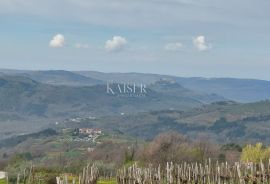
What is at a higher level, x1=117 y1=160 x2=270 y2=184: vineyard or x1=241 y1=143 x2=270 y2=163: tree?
x1=117 y1=160 x2=270 y2=184: vineyard

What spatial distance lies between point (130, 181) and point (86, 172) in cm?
845

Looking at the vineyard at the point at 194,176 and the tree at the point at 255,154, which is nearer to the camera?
the vineyard at the point at 194,176

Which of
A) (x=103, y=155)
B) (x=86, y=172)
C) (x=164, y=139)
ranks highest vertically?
(x=86, y=172)

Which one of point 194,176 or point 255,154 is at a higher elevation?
point 194,176

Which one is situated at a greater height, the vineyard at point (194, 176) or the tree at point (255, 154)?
the vineyard at point (194, 176)

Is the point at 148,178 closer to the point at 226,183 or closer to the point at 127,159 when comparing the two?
the point at 226,183

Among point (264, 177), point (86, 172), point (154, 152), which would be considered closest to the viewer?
point (86, 172)

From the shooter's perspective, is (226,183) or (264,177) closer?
(264,177)

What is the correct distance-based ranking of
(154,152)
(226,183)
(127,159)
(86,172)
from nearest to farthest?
(86,172) < (226,183) < (127,159) < (154,152)

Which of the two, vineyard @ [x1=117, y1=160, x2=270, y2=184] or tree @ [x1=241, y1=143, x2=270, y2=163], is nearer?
vineyard @ [x1=117, y1=160, x2=270, y2=184]

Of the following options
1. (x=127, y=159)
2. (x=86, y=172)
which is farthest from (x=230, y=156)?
(x=86, y=172)

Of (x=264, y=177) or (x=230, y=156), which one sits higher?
(x=264, y=177)

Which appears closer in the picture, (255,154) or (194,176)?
(194,176)

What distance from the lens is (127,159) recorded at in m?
114
